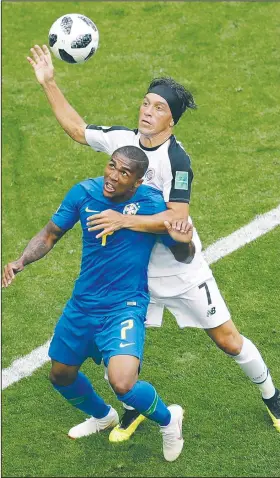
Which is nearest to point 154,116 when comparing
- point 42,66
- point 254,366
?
point 42,66

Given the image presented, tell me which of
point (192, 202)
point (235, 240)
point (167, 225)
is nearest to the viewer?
point (167, 225)

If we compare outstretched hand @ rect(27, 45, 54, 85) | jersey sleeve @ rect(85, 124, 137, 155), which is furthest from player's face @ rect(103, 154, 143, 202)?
outstretched hand @ rect(27, 45, 54, 85)

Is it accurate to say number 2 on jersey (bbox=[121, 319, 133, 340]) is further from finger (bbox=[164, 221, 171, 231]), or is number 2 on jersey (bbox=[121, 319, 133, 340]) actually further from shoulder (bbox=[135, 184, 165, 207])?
shoulder (bbox=[135, 184, 165, 207])

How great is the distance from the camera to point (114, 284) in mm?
7594

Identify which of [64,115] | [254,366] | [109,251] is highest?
[64,115]

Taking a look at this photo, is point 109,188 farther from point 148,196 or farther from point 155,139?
point 155,139

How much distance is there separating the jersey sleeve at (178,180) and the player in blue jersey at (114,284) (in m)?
0.09

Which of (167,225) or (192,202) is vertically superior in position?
(167,225)

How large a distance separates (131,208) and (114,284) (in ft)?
1.82

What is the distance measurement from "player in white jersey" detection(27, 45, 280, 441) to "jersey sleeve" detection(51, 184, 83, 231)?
0.41 meters

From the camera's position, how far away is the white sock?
8.03 metres

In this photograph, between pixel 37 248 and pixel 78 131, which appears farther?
pixel 78 131

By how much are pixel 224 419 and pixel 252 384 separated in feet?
1.80

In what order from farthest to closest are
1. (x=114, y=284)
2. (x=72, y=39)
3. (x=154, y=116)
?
(x=72, y=39) < (x=154, y=116) < (x=114, y=284)
